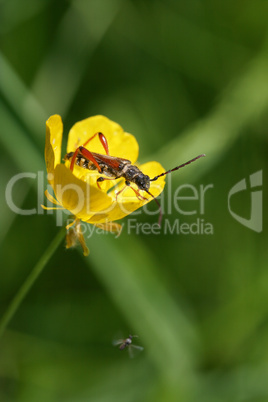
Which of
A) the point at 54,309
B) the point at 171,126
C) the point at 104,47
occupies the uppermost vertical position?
the point at 104,47

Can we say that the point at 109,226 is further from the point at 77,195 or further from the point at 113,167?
the point at 113,167

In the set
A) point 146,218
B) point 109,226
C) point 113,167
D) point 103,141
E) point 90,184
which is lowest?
point 109,226

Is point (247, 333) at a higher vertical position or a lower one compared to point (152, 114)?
lower

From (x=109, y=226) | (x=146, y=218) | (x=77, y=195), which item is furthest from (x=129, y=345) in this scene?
(x=77, y=195)

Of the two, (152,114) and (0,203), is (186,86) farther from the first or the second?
(0,203)

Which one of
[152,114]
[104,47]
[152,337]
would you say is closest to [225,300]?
[152,337]

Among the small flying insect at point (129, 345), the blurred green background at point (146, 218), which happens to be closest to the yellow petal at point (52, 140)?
the blurred green background at point (146, 218)
